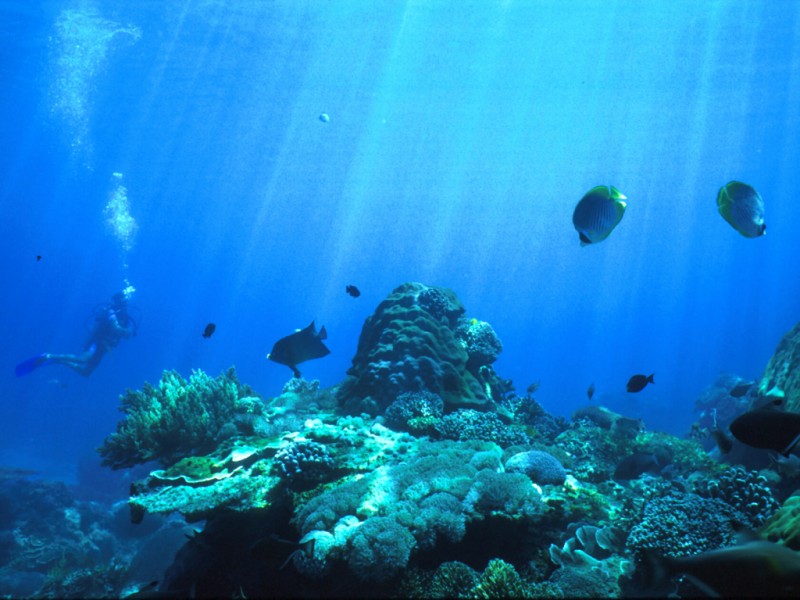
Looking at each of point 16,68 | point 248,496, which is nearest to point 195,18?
point 16,68

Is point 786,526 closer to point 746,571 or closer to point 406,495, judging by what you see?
point 746,571

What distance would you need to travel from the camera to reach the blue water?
4072 centimetres

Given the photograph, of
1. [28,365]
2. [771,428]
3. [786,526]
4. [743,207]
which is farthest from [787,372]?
[28,365]

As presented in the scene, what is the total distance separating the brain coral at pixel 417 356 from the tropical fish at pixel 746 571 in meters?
6.91

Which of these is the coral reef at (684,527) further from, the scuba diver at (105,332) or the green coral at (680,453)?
the scuba diver at (105,332)

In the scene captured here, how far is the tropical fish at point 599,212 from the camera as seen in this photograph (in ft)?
12.2

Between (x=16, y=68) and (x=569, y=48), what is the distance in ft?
202

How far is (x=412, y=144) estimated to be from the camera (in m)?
77.6

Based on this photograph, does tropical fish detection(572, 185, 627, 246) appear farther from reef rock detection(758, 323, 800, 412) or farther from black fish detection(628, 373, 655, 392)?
reef rock detection(758, 323, 800, 412)

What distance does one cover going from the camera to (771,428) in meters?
3.11

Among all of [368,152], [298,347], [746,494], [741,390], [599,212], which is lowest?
[746,494]

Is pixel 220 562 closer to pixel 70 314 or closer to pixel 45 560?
pixel 45 560

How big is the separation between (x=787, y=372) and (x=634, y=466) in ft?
13.8

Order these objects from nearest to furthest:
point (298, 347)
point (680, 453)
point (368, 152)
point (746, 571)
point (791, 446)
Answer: point (746, 571) → point (791, 446) → point (298, 347) → point (680, 453) → point (368, 152)
